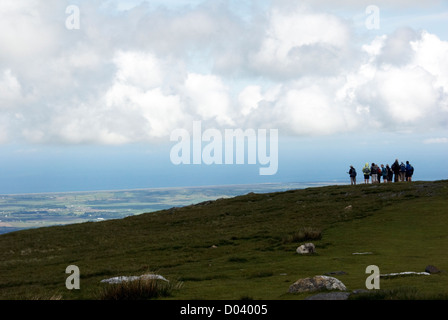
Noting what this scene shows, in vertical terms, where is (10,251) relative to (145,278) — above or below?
below

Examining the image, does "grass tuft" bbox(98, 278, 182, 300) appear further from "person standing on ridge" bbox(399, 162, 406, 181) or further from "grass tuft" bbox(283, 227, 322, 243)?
"person standing on ridge" bbox(399, 162, 406, 181)

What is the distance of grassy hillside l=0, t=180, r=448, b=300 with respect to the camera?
23188mm

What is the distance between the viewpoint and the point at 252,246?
38.7 m

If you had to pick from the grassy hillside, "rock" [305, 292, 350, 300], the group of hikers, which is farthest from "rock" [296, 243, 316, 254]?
the group of hikers

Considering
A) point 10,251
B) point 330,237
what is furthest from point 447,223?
point 10,251

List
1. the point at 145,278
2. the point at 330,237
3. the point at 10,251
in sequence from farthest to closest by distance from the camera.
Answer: the point at 10,251 < the point at 330,237 < the point at 145,278

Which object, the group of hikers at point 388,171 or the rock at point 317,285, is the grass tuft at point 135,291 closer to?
the rock at point 317,285

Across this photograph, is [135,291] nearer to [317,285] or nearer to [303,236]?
[317,285]

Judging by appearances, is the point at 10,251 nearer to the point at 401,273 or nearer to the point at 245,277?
the point at 245,277

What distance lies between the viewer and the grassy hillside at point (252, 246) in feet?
76.1

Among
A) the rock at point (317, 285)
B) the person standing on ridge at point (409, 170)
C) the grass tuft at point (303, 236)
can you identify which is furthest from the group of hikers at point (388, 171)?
the rock at point (317, 285)

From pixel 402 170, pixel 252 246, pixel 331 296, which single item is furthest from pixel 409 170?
pixel 331 296

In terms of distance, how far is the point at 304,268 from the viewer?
27016 millimetres
